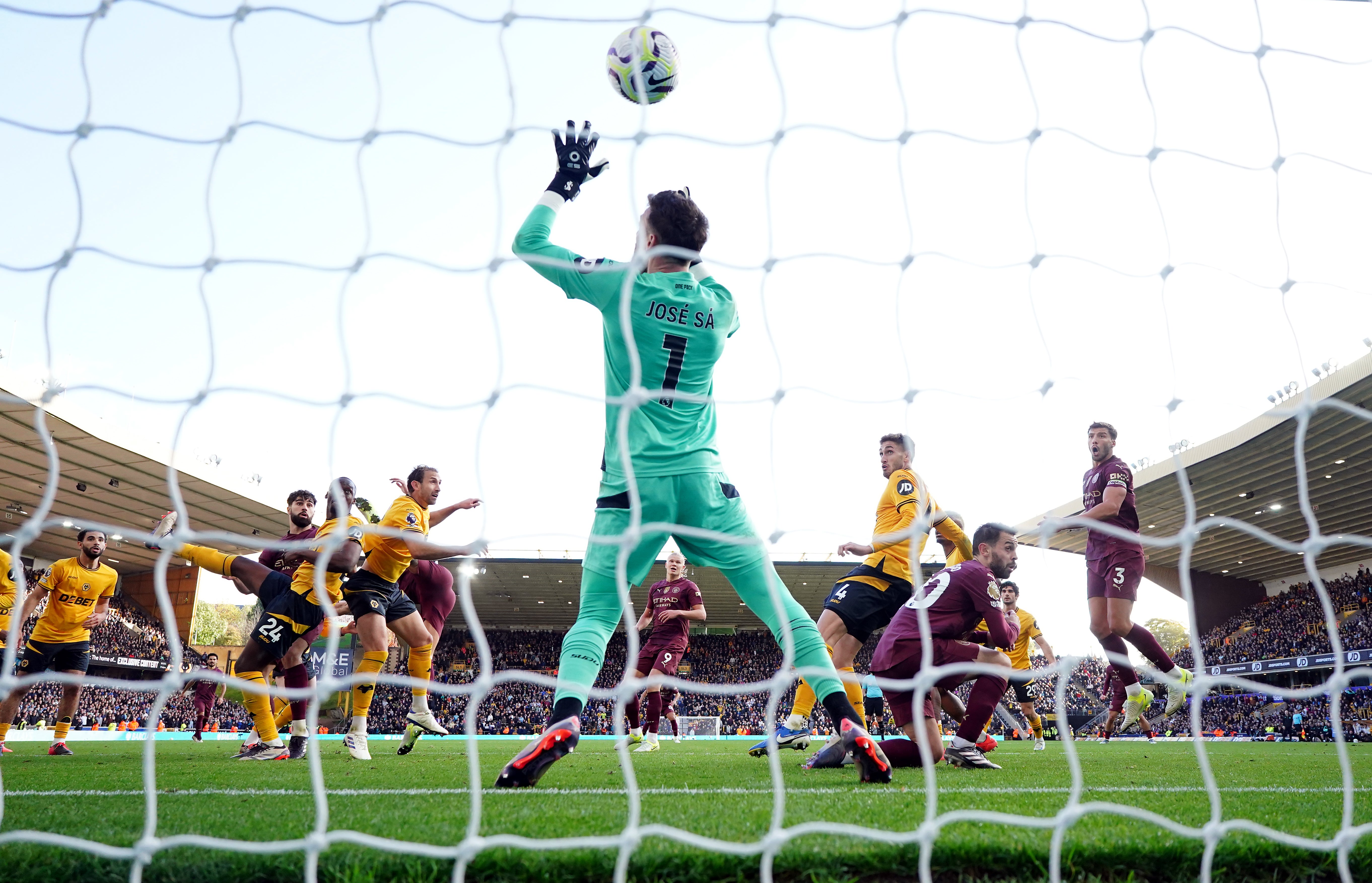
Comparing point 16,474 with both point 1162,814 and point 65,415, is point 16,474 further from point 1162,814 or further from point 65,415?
point 1162,814

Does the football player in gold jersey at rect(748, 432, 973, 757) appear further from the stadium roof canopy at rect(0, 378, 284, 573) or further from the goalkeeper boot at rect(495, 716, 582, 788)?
the stadium roof canopy at rect(0, 378, 284, 573)

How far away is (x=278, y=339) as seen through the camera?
8.93ft

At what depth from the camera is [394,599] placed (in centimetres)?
591

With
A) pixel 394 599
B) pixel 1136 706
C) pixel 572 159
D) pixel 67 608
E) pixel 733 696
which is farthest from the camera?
pixel 733 696

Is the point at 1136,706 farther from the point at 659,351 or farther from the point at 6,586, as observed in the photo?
the point at 6,586

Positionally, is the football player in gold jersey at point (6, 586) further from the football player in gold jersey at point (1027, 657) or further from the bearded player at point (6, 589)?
the football player in gold jersey at point (1027, 657)

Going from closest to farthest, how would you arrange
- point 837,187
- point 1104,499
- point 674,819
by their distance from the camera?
point 674,819 → point 837,187 → point 1104,499

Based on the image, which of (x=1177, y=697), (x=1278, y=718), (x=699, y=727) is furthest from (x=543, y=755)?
(x=1278, y=718)

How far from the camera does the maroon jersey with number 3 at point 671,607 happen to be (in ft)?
25.2

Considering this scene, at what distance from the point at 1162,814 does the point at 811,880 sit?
128 cm

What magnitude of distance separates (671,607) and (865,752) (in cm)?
460

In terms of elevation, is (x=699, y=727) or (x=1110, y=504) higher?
(x=1110, y=504)

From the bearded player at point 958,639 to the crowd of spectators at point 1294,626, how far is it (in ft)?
80.3

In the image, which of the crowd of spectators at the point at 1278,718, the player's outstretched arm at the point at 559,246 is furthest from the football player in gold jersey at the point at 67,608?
the crowd of spectators at the point at 1278,718
